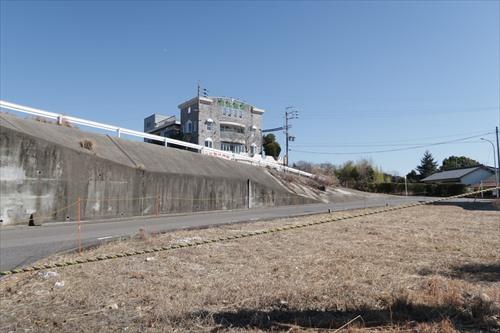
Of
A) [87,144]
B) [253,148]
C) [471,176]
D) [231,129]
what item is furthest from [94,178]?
[471,176]

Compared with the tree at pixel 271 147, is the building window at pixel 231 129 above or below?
above

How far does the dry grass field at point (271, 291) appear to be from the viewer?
4527mm

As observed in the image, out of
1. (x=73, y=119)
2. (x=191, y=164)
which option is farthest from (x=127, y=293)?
Answer: (x=191, y=164)

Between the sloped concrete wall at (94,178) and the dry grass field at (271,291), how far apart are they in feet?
32.0

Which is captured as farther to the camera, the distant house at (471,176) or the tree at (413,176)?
the tree at (413,176)

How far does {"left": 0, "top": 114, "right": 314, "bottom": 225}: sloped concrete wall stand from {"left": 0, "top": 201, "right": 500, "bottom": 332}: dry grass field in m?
9.76

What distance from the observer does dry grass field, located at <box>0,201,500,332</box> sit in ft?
14.9

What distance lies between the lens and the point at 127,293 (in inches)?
235

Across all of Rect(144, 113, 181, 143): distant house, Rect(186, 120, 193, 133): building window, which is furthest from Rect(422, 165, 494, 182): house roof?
Rect(144, 113, 181, 143): distant house

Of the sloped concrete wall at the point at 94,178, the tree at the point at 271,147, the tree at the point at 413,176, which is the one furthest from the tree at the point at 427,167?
the sloped concrete wall at the point at 94,178

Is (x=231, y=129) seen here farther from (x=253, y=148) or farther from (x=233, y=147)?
(x=253, y=148)

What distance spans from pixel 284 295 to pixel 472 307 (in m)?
2.25

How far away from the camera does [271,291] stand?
5789 mm

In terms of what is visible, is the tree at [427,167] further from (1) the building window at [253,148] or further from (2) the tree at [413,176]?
(1) the building window at [253,148]
